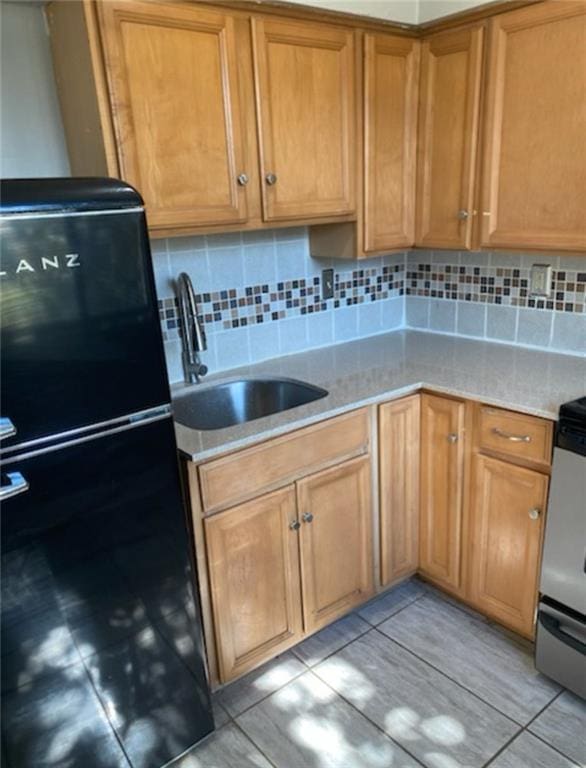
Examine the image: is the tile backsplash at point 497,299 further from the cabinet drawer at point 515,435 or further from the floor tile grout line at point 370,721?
the floor tile grout line at point 370,721

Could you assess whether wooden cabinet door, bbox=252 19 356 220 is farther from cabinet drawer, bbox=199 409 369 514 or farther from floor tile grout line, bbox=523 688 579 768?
floor tile grout line, bbox=523 688 579 768

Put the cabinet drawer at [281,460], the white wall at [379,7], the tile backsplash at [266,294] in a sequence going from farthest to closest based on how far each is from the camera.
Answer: the tile backsplash at [266,294] → the white wall at [379,7] → the cabinet drawer at [281,460]

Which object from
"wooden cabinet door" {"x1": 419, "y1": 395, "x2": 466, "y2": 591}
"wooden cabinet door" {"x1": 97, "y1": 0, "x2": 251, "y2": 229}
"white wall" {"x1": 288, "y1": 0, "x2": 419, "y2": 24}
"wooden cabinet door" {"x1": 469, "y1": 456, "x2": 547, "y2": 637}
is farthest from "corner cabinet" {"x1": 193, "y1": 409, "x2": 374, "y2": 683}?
"white wall" {"x1": 288, "y1": 0, "x2": 419, "y2": 24}

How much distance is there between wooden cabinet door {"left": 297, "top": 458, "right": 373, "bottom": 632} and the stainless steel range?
586 millimetres

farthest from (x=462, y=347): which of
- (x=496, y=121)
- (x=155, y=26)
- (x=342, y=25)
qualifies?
(x=155, y=26)

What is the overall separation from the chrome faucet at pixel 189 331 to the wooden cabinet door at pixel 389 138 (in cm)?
70

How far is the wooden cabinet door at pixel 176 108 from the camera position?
1493 mm

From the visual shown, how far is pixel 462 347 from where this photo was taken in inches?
92.4

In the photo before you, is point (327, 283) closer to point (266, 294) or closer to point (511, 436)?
point (266, 294)

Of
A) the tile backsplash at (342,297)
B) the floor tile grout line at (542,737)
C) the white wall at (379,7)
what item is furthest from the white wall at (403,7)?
the floor tile grout line at (542,737)

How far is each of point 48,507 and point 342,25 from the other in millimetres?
1711

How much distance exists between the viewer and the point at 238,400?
Answer: 7.00 feet

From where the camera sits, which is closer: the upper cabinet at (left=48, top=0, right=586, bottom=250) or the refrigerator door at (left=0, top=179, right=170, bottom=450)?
the refrigerator door at (left=0, top=179, right=170, bottom=450)

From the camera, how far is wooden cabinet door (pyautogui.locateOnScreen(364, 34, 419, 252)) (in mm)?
2006
